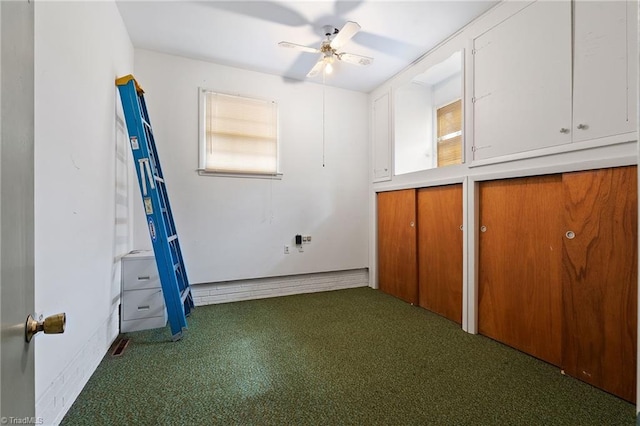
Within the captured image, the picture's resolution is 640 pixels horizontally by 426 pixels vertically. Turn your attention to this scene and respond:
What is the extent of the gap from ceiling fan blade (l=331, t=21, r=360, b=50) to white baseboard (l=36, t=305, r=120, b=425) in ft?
9.35

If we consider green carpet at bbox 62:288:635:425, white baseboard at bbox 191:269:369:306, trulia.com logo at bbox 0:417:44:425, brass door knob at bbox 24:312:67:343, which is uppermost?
brass door knob at bbox 24:312:67:343

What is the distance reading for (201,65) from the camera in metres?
3.14

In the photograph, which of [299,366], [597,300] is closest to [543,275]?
[597,300]

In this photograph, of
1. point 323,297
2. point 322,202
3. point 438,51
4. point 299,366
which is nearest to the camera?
point 299,366

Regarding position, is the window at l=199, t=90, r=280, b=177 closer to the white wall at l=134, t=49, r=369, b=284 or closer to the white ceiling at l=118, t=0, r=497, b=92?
the white wall at l=134, t=49, r=369, b=284

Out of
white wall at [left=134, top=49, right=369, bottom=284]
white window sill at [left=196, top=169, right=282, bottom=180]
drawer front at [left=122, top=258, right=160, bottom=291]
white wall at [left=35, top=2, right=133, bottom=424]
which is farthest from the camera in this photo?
white window sill at [left=196, top=169, right=282, bottom=180]

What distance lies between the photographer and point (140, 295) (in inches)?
95.6

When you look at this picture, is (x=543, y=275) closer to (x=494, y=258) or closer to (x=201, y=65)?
(x=494, y=258)

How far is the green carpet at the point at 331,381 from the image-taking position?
4.70ft

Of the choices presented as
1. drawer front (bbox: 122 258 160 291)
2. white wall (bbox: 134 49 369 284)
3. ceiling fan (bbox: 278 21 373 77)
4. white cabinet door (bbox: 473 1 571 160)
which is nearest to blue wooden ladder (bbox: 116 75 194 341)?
drawer front (bbox: 122 258 160 291)

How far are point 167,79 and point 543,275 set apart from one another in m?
3.97

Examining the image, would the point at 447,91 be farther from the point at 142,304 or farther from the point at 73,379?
the point at 73,379

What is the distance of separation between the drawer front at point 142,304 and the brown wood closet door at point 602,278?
318 centimetres

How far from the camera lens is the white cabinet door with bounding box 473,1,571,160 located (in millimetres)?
1841
